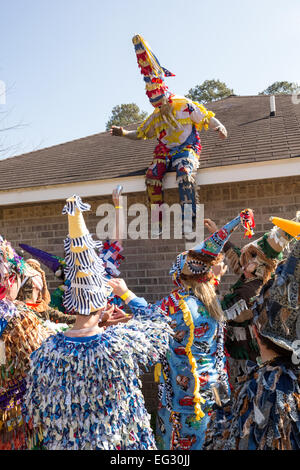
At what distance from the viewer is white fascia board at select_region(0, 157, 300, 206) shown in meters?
5.83

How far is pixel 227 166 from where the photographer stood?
6.11m

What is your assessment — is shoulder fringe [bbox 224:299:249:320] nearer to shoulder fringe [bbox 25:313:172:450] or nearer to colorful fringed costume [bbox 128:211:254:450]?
colorful fringed costume [bbox 128:211:254:450]

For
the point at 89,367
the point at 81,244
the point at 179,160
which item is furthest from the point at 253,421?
the point at 179,160

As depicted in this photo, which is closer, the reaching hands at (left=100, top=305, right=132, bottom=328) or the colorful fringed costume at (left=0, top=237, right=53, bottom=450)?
the colorful fringed costume at (left=0, top=237, right=53, bottom=450)

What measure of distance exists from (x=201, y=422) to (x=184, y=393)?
0.80 ft

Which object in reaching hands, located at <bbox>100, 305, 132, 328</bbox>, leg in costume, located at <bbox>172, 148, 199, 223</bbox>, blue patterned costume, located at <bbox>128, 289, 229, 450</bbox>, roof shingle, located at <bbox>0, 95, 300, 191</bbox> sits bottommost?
blue patterned costume, located at <bbox>128, 289, 229, 450</bbox>

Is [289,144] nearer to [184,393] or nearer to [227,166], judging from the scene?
[227,166]

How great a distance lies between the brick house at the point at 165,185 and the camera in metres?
6.20

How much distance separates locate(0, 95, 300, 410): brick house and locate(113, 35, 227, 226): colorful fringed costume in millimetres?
224

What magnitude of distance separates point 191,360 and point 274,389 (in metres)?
1.49

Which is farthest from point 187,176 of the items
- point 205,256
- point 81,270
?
point 81,270

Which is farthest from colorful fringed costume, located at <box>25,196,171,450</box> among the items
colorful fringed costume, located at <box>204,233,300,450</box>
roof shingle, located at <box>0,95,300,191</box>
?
roof shingle, located at <box>0,95,300,191</box>

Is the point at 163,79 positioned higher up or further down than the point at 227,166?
higher up

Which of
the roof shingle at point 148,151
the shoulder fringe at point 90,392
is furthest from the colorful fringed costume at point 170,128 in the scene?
the shoulder fringe at point 90,392
